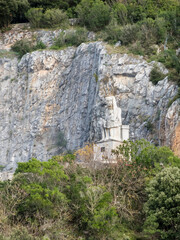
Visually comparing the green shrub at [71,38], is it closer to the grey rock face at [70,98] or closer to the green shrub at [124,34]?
the grey rock face at [70,98]

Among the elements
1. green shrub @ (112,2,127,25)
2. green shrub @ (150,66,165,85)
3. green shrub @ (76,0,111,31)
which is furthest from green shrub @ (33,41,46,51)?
green shrub @ (150,66,165,85)

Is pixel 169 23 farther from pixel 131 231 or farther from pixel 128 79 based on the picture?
pixel 131 231

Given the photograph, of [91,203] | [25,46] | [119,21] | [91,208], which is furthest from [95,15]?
[91,208]

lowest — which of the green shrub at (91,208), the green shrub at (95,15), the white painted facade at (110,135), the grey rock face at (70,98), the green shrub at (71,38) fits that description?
the green shrub at (91,208)

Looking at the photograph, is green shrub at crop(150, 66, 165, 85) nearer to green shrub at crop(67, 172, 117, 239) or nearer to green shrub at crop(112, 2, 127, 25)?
green shrub at crop(112, 2, 127, 25)

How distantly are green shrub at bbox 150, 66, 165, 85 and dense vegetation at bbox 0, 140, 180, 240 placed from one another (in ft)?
35.2

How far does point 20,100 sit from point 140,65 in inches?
475

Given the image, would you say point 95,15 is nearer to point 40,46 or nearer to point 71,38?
point 71,38

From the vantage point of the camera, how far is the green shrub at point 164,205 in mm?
16500

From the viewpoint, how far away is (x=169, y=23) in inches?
1487

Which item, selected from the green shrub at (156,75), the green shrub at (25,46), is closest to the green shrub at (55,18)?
the green shrub at (25,46)

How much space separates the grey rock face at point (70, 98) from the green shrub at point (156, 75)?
1.44 ft

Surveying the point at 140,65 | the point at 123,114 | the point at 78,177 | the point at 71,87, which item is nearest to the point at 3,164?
the point at 71,87

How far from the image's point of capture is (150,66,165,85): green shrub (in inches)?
1156
